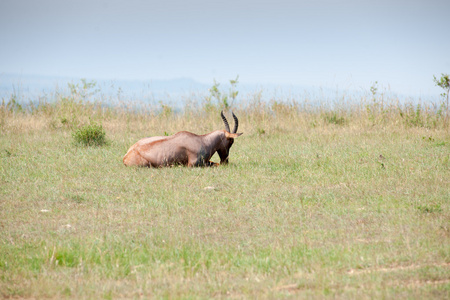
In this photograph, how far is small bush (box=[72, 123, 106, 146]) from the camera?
12828mm

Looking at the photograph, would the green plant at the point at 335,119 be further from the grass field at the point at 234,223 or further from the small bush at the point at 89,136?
the small bush at the point at 89,136

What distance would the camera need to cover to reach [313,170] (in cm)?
941

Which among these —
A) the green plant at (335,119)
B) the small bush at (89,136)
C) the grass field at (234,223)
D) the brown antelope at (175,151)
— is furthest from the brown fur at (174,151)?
the green plant at (335,119)

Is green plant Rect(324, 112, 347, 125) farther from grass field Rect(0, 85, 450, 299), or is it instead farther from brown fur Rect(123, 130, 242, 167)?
brown fur Rect(123, 130, 242, 167)

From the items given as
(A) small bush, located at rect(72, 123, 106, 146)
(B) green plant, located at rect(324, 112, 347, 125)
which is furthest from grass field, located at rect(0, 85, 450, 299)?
(B) green plant, located at rect(324, 112, 347, 125)

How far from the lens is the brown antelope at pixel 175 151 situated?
996 cm

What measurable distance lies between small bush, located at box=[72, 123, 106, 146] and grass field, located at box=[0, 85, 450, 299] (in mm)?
314

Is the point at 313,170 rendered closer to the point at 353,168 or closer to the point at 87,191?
the point at 353,168

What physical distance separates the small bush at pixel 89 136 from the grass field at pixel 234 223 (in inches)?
12.4

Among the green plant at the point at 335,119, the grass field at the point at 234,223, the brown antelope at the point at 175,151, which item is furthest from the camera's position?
the green plant at the point at 335,119

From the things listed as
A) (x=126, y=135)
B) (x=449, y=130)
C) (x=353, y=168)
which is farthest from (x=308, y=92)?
(x=353, y=168)

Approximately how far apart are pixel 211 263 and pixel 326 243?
1.40m

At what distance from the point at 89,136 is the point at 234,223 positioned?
7.80 meters

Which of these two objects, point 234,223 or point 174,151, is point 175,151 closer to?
point 174,151
